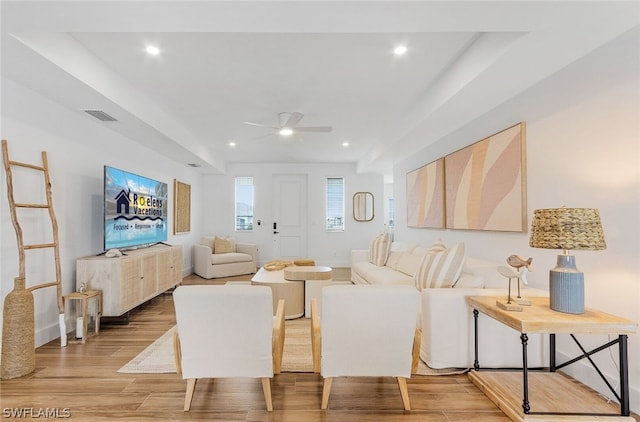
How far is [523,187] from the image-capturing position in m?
2.69

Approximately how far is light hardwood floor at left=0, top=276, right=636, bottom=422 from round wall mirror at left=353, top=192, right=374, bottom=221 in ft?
18.1

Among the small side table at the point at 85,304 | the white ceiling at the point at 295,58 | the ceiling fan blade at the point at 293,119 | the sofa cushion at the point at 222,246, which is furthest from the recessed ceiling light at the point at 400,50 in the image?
the sofa cushion at the point at 222,246

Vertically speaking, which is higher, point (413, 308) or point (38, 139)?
point (38, 139)

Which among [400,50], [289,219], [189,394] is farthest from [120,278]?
[289,219]

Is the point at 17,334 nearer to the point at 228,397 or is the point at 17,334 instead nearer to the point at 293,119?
the point at 228,397

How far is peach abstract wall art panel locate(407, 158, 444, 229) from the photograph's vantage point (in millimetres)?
4259

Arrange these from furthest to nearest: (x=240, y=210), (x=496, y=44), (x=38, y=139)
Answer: (x=240, y=210) → (x=38, y=139) → (x=496, y=44)

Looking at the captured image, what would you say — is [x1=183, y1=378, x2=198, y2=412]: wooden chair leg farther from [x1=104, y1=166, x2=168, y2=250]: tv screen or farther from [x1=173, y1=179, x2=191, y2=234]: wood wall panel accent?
[x1=173, y1=179, x2=191, y2=234]: wood wall panel accent

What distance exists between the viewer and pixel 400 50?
2.58m

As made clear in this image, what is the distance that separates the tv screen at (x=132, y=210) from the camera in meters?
3.62

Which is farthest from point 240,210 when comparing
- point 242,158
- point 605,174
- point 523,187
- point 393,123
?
point 605,174

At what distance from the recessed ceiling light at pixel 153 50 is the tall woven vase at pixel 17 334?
6.71 ft

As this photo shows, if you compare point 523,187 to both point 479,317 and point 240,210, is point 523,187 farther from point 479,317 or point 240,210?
point 240,210

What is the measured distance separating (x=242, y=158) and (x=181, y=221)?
6.29 ft
